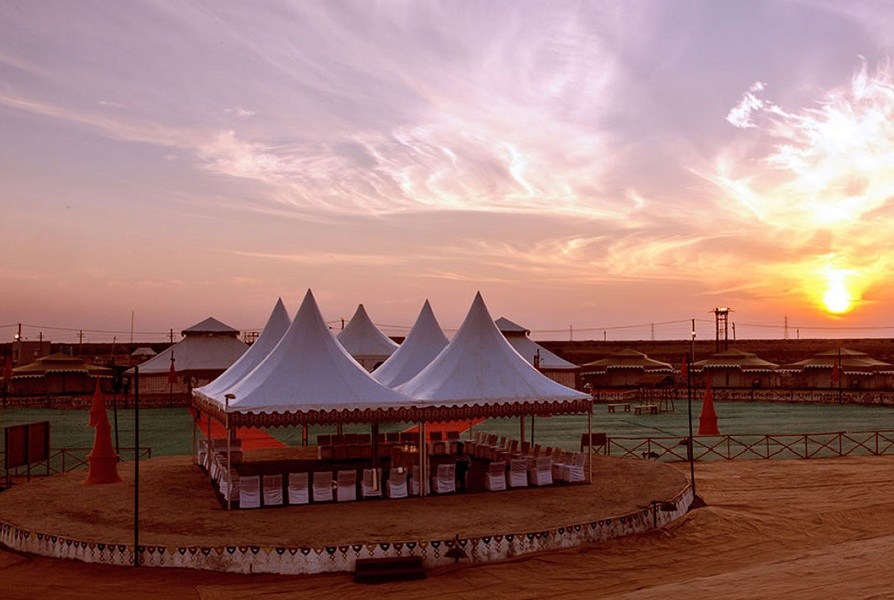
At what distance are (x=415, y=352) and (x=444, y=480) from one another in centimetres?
963

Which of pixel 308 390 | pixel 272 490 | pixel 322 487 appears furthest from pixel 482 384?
pixel 272 490

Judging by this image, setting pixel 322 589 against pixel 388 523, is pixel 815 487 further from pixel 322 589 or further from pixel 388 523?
pixel 322 589

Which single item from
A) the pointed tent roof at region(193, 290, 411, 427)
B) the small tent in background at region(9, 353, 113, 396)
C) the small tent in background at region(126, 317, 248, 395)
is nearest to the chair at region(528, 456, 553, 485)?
the pointed tent roof at region(193, 290, 411, 427)

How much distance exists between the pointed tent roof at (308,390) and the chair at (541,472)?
410cm

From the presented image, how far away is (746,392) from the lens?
61344 mm

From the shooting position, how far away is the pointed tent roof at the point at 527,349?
6097 cm

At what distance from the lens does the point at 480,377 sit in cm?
2294

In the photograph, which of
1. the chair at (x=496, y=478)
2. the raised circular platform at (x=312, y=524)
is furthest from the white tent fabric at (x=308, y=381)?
the chair at (x=496, y=478)

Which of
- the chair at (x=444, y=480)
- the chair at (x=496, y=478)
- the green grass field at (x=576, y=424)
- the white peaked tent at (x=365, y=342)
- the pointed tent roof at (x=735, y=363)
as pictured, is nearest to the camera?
the chair at (x=444, y=480)

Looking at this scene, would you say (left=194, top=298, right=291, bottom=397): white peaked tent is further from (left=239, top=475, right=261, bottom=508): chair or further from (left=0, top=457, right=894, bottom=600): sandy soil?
(left=0, top=457, right=894, bottom=600): sandy soil

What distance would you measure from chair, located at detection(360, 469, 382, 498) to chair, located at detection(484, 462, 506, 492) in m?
2.92

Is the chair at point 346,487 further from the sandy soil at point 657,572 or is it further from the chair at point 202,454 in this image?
the chair at point 202,454

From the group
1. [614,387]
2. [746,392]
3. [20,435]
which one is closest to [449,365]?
[20,435]

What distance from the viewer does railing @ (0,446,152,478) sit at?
26.7m
